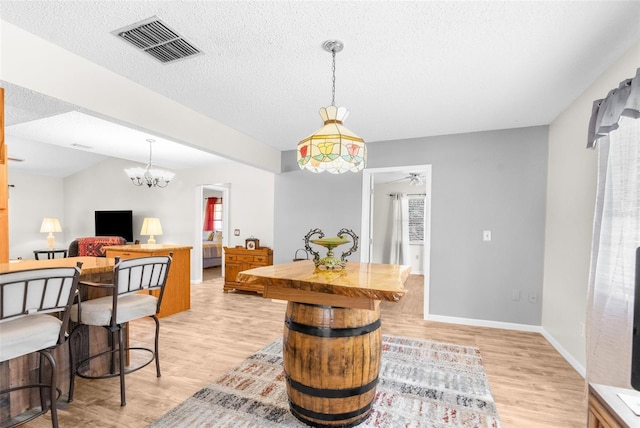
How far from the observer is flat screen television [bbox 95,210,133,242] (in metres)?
6.85

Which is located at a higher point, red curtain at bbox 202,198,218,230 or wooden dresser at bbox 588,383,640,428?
red curtain at bbox 202,198,218,230

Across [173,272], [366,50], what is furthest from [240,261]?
[366,50]

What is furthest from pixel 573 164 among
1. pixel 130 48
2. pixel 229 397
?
pixel 130 48

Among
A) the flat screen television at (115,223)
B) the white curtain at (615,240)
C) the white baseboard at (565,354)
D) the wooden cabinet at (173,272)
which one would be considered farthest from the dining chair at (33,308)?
the flat screen television at (115,223)

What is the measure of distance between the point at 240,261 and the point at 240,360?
286cm

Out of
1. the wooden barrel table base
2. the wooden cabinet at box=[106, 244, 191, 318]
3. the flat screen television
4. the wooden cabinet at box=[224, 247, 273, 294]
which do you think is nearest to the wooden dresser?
the wooden barrel table base

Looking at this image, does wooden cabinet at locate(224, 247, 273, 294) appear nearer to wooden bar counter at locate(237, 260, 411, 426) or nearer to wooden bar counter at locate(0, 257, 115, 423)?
wooden bar counter at locate(0, 257, 115, 423)

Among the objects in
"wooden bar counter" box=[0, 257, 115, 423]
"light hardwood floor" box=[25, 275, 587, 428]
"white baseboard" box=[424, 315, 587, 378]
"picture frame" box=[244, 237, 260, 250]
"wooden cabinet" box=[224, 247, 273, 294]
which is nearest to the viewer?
"wooden bar counter" box=[0, 257, 115, 423]

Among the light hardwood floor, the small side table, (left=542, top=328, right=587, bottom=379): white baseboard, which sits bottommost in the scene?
the light hardwood floor

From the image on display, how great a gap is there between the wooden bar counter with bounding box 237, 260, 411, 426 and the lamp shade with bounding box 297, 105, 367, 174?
0.67 meters

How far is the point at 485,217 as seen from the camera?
12.0 ft

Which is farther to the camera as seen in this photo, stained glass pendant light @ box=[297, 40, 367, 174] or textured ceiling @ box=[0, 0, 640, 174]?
stained glass pendant light @ box=[297, 40, 367, 174]

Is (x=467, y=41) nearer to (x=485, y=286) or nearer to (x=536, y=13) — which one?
(x=536, y=13)

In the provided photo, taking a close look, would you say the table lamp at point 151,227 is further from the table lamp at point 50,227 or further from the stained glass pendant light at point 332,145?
the stained glass pendant light at point 332,145
